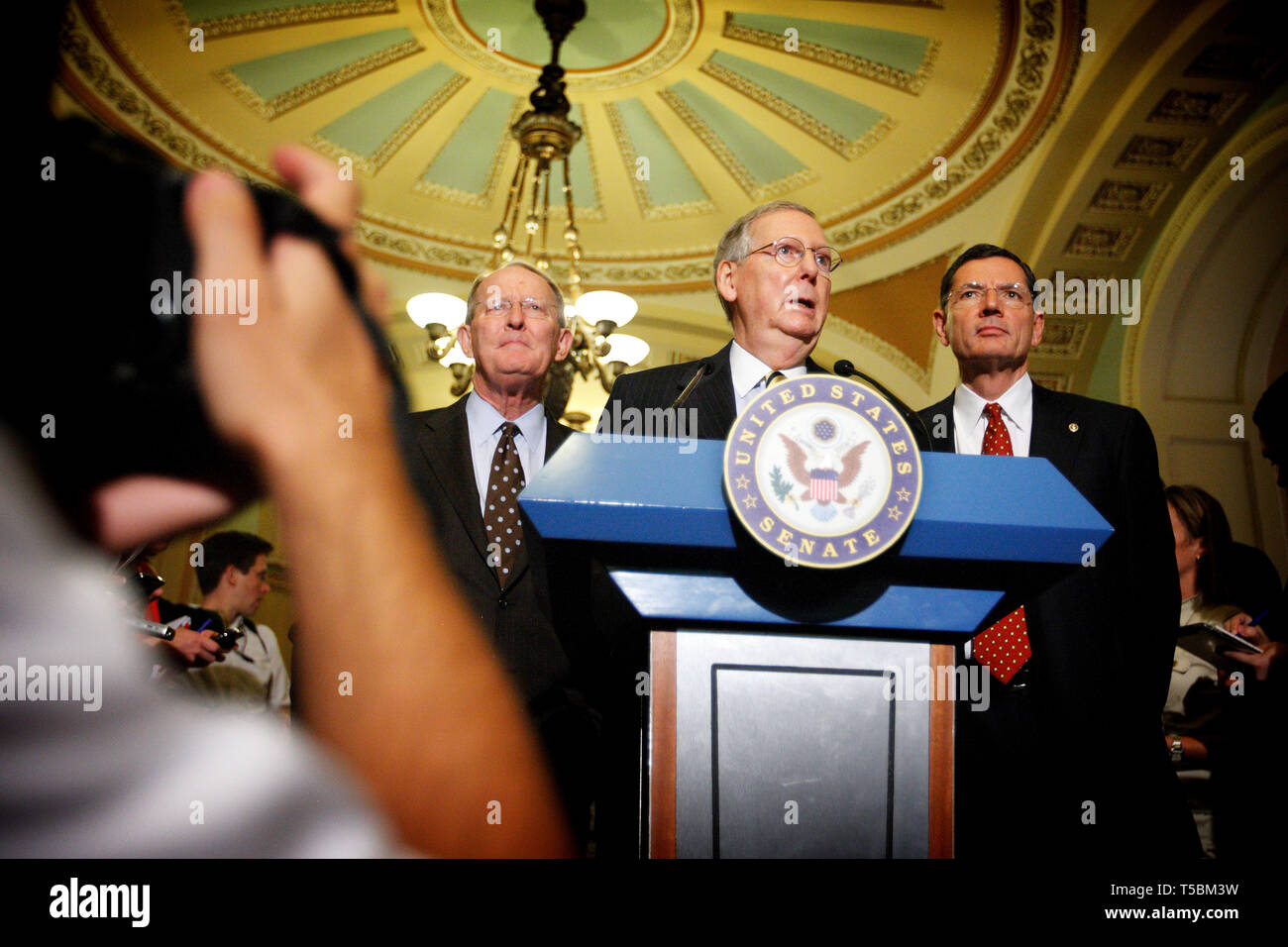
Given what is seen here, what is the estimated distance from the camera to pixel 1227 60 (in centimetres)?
470

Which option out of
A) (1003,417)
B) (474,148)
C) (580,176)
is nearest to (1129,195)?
(580,176)

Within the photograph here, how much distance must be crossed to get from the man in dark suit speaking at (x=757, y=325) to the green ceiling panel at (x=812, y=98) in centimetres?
377

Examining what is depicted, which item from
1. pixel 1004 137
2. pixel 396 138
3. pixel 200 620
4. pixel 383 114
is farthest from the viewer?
pixel 396 138

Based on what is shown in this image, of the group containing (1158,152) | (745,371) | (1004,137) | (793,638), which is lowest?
(793,638)

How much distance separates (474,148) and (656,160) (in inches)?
45.7

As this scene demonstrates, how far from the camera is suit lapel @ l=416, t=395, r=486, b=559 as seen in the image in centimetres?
207

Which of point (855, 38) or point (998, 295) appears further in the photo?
point (855, 38)

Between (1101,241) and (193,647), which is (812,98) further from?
(193,647)

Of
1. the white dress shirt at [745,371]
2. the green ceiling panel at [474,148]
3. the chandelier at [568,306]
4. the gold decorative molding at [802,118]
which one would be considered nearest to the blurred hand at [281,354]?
the white dress shirt at [745,371]

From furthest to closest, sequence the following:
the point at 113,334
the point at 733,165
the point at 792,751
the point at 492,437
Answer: the point at 733,165 < the point at 113,334 < the point at 492,437 < the point at 792,751

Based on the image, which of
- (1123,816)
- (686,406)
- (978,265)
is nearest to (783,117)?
(978,265)

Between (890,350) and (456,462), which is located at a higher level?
(890,350)

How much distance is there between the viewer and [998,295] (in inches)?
81.7
